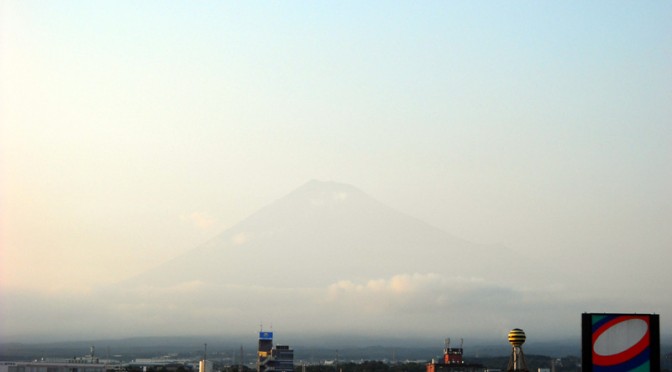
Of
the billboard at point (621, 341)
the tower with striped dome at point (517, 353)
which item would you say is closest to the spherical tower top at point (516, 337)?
the tower with striped dome at point (517, 353)

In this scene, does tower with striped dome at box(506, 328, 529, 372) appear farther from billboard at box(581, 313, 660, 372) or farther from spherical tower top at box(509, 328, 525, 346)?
billboard at box(581, 313, 660, 372)

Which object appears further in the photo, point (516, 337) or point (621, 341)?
point (516, 337)

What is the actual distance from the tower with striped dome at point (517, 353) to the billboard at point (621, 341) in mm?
35072

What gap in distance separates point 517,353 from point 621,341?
40.2 metres

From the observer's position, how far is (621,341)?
97.6m

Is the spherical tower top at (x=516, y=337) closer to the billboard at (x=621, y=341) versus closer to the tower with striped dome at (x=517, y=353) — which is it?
the tower with striped dome at (x=517, y=353)

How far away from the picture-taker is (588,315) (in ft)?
320

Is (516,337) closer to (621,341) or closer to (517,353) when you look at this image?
(517,353)

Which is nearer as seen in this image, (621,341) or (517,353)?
(621,341)

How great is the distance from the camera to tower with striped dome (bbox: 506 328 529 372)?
438 feet

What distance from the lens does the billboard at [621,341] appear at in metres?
96.9

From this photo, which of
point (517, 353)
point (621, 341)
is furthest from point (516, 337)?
point (621, 341)

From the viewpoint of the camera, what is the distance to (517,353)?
137 metres

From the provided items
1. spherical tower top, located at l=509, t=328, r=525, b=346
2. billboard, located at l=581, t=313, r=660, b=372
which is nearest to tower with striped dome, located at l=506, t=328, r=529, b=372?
spherical tower top, located at l=509, t=328, r=525, b=346
